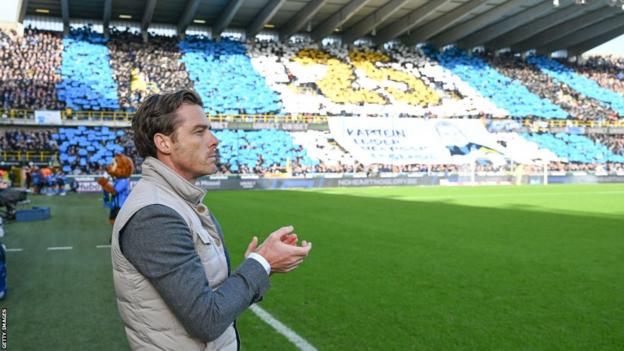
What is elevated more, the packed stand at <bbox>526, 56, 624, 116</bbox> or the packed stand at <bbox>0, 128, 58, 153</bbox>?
the packed stand at <bbox>526, 56, 624, 116</bbox>

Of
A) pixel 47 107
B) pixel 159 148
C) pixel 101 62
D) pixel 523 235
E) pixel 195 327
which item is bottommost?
pixel 523 235

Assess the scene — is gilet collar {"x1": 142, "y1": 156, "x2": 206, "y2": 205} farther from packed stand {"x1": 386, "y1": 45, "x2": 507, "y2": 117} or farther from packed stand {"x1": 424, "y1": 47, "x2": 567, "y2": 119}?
packed stand {"x1": 424, "y1": 47, "x2": 567, "y2": 119}

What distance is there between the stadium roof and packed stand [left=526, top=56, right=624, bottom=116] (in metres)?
2.96

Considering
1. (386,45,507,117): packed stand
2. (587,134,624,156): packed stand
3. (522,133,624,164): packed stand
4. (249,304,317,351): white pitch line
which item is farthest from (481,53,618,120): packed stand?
(249,304,317,351): white pitch line

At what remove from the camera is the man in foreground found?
6.79 ft

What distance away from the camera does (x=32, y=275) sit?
907 cm

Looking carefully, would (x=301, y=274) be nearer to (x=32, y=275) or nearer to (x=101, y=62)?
(x=32, y=275)

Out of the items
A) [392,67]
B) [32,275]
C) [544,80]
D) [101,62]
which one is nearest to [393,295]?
[32,275]

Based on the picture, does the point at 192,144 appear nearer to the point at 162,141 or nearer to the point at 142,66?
the point at 162,141

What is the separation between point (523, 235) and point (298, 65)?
38.7m

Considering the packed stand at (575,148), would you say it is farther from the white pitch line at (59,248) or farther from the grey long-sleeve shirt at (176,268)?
the grey long-sleeve shirt at (176,268)

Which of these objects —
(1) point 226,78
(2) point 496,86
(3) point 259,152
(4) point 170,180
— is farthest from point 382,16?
(4) point 170,180

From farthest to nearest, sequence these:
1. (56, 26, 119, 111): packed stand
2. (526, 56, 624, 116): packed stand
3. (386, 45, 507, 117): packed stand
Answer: (526, 56, 624, 116): packed stand → (386, 45, 507, 117): packed stand → (56, 26, 119, 111): packed stand

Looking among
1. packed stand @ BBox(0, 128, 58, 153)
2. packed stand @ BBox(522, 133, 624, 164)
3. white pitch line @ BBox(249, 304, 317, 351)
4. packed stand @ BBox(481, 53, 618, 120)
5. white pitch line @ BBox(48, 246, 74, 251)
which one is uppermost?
packed stand @ BBox(481, 53, 618, 120)
